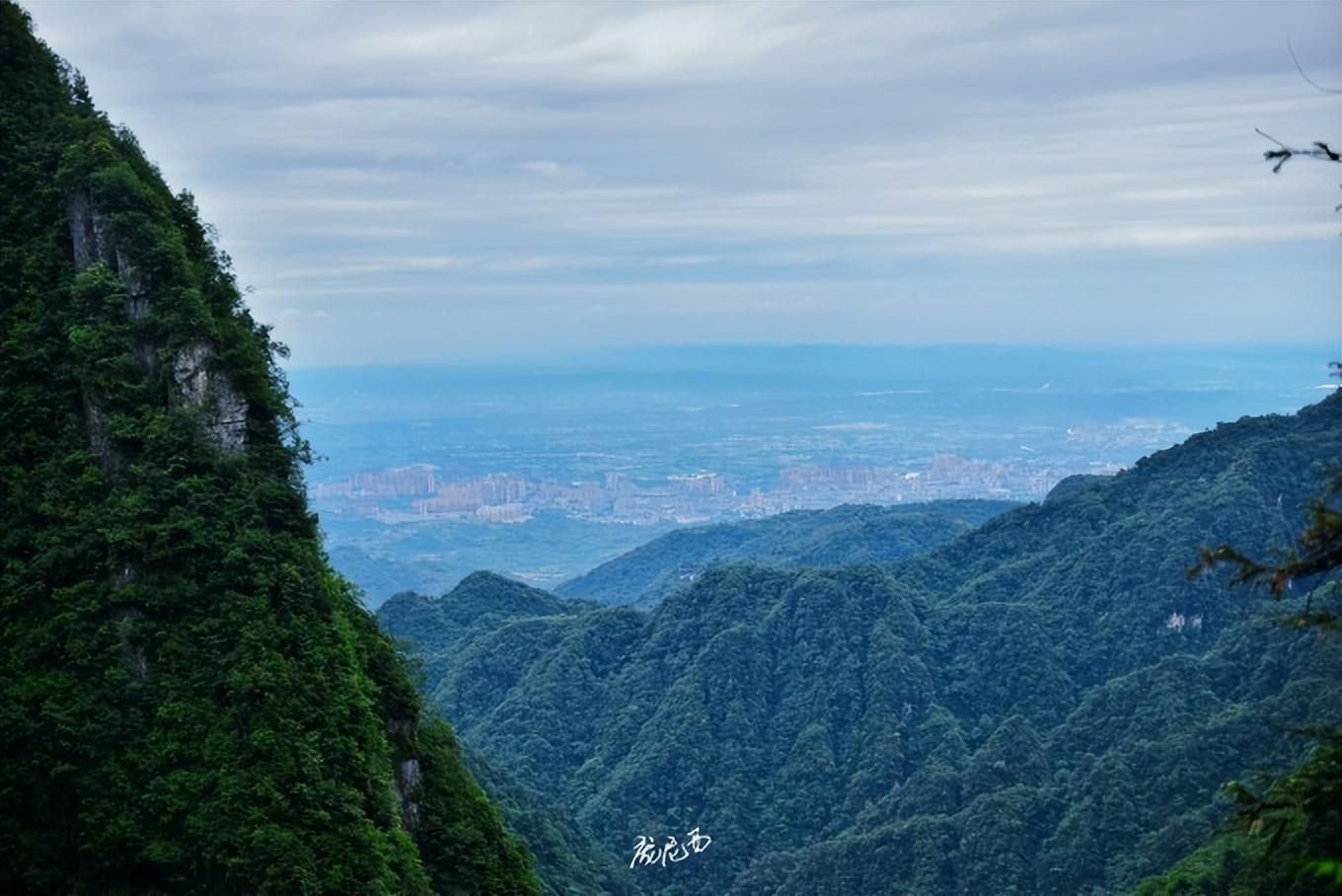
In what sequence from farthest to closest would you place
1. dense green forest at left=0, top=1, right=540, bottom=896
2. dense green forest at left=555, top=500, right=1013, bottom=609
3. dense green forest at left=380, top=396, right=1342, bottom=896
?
1. dense green forest at left=555, top=500, right=1013, bottom=609
2. dense green forest at left=380, top=396, right=1342, bottom=896
3. dense green forest at left=0, top=1, right=540, bottom=896

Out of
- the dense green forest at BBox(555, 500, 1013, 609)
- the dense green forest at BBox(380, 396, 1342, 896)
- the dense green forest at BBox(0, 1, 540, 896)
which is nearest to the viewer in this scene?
the dense green forest at BBox(0, 1, 540, 896)

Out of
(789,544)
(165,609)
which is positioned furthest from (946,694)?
(789,544)

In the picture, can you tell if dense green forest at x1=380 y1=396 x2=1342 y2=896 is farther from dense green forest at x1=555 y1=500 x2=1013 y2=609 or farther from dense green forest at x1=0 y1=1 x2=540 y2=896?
dense green forest at x1=0 y1=1 x2=540 y2=896

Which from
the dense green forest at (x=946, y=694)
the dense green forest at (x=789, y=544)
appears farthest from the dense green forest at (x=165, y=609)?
the dense green forest at (x=789, y=544)

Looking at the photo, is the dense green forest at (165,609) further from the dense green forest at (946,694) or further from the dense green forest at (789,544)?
the dense green forest at (789,544)

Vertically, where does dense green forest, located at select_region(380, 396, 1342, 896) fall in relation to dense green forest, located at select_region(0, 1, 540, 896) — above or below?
below

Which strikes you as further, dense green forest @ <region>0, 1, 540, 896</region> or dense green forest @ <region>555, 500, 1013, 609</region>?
dense green forest @ <region>555, 500, 1013, 609</region>

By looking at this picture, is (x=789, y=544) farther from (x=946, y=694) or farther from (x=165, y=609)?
(x=165, y=609)

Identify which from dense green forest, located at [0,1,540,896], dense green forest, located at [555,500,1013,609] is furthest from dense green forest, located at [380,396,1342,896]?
dense green forest, located at [0,1,540,896]
